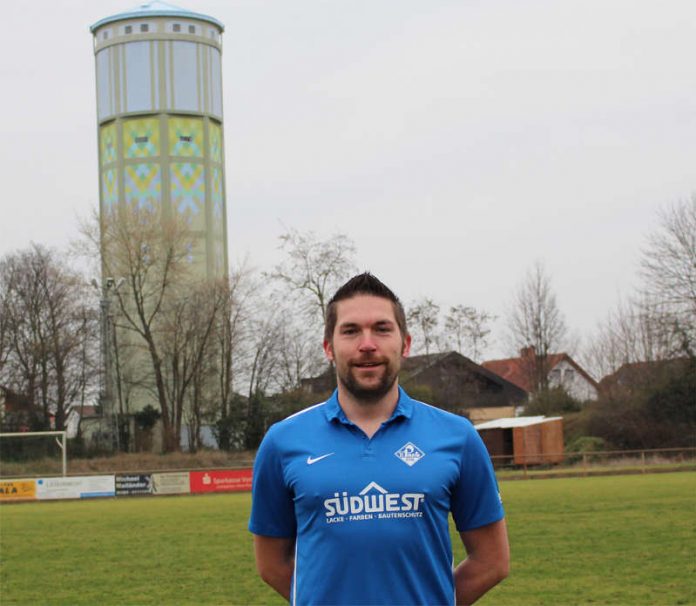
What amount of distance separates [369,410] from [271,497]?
480mm

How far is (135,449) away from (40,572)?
45.1 metres

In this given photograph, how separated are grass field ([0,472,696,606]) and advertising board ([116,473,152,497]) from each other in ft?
36.2

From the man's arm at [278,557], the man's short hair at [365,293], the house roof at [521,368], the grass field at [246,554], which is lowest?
the grass field at [246,554]

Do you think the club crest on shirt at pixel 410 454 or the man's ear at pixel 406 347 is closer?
the club crest on shirt at pixel 410 454

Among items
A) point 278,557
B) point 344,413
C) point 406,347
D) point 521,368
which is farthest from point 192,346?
point 344,413

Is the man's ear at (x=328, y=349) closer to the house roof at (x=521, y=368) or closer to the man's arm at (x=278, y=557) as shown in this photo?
the man's arm at (x=278, y=557)

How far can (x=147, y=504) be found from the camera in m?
36.1

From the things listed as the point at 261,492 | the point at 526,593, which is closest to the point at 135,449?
the point at 526,593

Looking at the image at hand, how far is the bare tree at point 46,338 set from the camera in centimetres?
6294

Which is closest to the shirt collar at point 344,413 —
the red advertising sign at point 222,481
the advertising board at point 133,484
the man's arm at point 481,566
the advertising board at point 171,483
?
the man's arm at point 481,566

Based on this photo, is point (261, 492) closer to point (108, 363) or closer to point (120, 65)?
point (108, 363)

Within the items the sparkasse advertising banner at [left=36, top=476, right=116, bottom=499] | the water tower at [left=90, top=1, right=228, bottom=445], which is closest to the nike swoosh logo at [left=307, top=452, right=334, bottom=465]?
the sparkasse advertising banner at [left=36, top=476, right=116, bottom=499]

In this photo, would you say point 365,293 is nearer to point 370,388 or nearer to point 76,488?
point 370,388

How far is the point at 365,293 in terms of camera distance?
4188 mm
